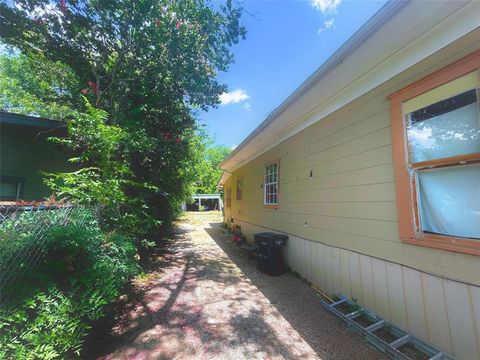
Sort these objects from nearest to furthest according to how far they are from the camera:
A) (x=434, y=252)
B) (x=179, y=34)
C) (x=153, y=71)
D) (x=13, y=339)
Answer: (x=13, y=339) < (x=434, y=252) < (x=179, y=34) < (x=153, y=71)

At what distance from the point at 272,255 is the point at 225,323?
2.12 m

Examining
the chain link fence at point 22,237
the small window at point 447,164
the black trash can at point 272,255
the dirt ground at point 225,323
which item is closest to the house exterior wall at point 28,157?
the chain link fence at point 22,237

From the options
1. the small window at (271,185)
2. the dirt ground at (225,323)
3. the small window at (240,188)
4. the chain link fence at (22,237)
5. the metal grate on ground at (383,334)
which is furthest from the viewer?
the small window at (240,188)

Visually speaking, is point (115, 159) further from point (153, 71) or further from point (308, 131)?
point (308, 131)

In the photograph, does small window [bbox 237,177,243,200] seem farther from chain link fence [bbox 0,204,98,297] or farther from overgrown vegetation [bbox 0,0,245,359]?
chain link fence [bbox 0,204,98,297]

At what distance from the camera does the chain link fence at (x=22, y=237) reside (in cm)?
177

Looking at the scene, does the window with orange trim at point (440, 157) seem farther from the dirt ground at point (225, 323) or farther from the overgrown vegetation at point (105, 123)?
the overgrown vegetation at point (105, 123)

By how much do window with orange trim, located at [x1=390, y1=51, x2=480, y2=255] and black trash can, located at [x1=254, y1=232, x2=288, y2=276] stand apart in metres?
2.66

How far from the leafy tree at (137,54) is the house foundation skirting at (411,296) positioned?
12.4 ft

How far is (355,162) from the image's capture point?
317 cm

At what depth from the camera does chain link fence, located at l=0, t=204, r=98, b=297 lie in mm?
1772

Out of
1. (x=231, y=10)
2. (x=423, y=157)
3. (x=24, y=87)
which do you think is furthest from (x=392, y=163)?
(x=24, y=87)

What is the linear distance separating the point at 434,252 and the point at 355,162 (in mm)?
1444

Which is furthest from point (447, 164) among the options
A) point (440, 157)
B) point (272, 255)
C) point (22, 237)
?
point (22, 237)
